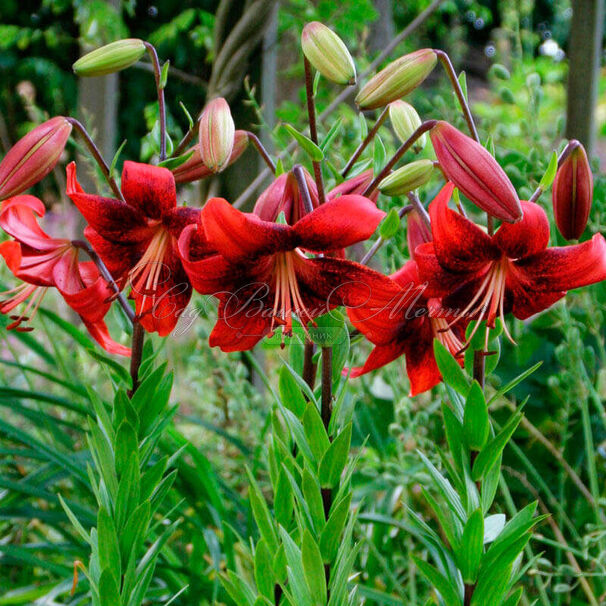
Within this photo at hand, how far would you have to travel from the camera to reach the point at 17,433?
800mm

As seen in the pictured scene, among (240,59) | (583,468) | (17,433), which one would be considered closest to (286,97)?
(240,59)

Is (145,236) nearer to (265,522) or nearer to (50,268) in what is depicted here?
(50,268)

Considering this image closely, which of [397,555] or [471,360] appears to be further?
[397,555]

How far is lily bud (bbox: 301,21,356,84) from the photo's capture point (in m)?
0.47

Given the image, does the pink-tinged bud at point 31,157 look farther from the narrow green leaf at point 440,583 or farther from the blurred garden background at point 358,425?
the narrow green leaf at point 440,583

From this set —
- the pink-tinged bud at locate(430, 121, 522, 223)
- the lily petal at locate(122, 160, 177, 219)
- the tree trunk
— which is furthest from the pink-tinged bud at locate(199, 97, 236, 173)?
the tree trunk

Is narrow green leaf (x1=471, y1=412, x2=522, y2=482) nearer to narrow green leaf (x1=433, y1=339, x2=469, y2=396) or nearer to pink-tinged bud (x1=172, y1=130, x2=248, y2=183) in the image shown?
narrow green leaf (x1=433, y1=339, x2=469, y2=396)

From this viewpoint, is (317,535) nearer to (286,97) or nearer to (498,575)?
(498,575)

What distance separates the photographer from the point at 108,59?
0.54m

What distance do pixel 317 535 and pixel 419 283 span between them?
0.18 metres

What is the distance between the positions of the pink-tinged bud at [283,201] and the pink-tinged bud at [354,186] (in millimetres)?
16

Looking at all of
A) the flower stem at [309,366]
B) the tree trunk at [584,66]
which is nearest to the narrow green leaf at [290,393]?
the flower stem at [309,366]

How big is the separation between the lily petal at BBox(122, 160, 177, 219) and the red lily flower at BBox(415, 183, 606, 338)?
16 cm

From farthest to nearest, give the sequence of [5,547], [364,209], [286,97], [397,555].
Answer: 1. [286,97]
2. [397,555]
3. [5,547]
4. [364,209]
